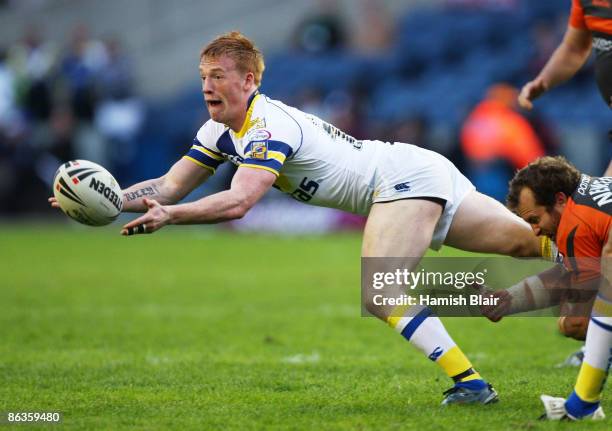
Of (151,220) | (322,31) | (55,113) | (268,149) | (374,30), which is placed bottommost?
(151,220)

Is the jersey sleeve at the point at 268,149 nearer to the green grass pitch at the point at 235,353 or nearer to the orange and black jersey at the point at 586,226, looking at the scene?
the green grass pitch at the point at 235,353

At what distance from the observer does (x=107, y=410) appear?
6.47 meters

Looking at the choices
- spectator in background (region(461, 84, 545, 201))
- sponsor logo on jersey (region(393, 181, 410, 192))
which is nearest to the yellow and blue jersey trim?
sponsor logo on jersey (region(393, 181, 410, 192))

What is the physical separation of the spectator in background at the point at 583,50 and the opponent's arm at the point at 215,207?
9.33ft

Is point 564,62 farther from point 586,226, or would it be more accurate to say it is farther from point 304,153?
point 586,226

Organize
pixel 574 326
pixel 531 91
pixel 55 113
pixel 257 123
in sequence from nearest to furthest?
pixel 574 326 < pixel 257 123 < pixel 531 91 < pixel 55 113

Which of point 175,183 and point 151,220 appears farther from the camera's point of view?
point 175,183

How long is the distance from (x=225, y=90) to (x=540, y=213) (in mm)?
2060

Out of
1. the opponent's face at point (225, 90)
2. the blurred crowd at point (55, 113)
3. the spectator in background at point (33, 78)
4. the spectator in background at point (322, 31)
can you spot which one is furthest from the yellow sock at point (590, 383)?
the spectator in background at point (322, 31)

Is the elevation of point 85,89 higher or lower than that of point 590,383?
higher

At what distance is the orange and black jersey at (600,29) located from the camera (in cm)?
764

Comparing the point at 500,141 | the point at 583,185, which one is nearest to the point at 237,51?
the point at 583,185

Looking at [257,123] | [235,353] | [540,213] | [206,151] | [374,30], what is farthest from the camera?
[374,30]

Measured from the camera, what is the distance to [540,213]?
6.23 metres
